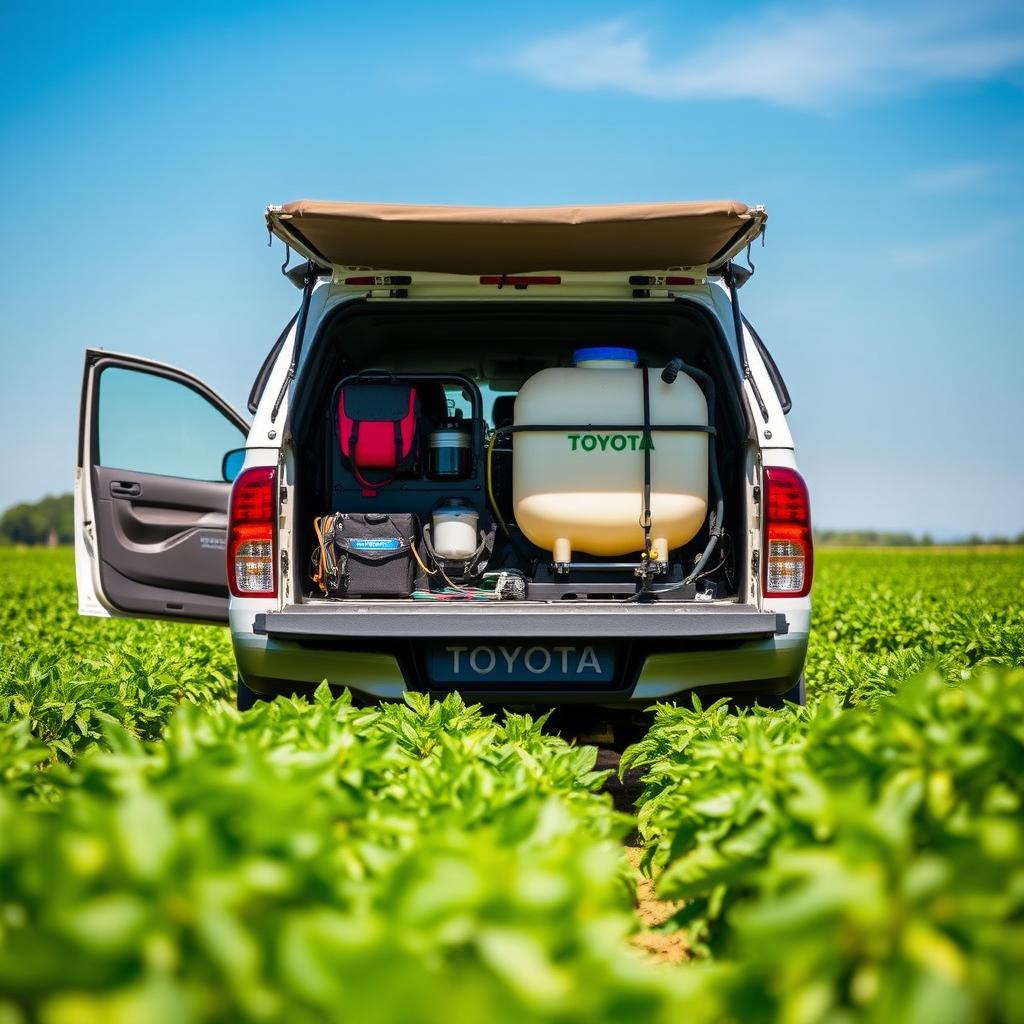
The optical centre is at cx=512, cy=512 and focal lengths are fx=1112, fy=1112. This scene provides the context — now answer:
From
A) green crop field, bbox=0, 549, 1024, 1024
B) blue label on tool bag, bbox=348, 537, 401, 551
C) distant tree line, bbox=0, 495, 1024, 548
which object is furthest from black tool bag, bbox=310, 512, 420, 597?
distant tree line, bbox=0, 495, 1024, 548

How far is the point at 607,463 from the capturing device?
477 centimetres

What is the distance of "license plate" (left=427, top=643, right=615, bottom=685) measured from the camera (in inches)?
169

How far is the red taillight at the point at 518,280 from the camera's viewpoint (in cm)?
477

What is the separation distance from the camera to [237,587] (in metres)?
4.38

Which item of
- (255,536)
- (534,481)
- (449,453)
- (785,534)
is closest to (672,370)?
(534,481)

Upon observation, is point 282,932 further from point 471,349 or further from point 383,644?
point 471,349

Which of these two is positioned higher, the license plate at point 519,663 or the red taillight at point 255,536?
the red taillight at point 255,536

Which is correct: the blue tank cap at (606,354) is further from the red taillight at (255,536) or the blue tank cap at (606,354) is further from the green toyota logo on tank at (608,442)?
the red taillight at (255,536)

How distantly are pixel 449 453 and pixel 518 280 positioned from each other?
3.21 feet

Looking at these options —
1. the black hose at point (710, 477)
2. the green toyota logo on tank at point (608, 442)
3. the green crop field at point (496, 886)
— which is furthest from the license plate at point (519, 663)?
the green crop field at point (496, 886)

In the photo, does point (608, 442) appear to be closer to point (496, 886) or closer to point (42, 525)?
point (496, 886)

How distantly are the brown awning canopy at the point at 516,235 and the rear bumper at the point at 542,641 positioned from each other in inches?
56.5

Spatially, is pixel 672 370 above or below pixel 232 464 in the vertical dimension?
above

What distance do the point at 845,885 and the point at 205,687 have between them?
6.15 metres
